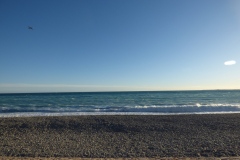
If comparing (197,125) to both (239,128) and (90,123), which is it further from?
(90,123)

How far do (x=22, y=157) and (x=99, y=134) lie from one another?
445cm

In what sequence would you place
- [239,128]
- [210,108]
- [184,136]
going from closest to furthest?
[184,136]
[239,128]
[210,108]

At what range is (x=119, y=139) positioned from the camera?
1070cm

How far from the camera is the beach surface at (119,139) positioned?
8547 millimetres

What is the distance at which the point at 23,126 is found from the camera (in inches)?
544

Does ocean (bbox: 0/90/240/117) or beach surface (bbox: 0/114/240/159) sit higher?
ocean (bbox: 0/90/240/117)

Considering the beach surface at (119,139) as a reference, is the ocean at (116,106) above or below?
above

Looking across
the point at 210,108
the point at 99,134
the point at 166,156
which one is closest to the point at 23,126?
the point at 99,134

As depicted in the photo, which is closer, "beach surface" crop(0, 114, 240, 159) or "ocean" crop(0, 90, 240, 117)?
"beach surface" crop(0, 114, 240, 159)

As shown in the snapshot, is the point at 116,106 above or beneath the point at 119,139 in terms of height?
above

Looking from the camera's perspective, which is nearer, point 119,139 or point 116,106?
point 119,139

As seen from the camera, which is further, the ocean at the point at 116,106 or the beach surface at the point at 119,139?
the ocean at the point at 116,106

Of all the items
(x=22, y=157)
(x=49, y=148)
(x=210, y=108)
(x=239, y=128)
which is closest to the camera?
(x=22, y=157)

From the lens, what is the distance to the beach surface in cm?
855
